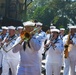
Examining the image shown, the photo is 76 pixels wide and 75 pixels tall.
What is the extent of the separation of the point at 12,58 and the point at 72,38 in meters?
1.97

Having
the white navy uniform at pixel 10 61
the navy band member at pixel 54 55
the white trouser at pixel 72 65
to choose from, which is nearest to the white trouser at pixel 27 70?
the navy band member at pixel 54 55

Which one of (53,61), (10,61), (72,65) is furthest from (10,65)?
(72,65)

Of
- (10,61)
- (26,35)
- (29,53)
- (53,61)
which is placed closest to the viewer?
(26,35)

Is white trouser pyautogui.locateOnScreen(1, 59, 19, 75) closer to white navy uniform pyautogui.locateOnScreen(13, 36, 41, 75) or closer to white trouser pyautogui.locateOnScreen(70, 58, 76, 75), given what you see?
white trouser pyautogui.locateOnScreen(70, 58, 76, 75)

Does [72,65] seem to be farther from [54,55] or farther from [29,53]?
[29,53]

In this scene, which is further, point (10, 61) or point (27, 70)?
point (10, 61)

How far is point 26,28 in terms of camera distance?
728 cm

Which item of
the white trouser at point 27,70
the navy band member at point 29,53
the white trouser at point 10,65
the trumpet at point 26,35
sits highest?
the trumpet at point 26,35

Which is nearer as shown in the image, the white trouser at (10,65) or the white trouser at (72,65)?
the white trouser at (72,65)

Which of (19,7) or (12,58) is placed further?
(19,7)

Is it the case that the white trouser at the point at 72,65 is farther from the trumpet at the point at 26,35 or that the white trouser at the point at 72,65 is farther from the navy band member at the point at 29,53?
the trumpet at the point at 26,35

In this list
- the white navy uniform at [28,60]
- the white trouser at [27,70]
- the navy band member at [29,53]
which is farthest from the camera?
the white trouser at [27,70]

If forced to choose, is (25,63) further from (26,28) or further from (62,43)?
(62,43)

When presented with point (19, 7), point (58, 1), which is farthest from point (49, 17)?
point (19, 7)
